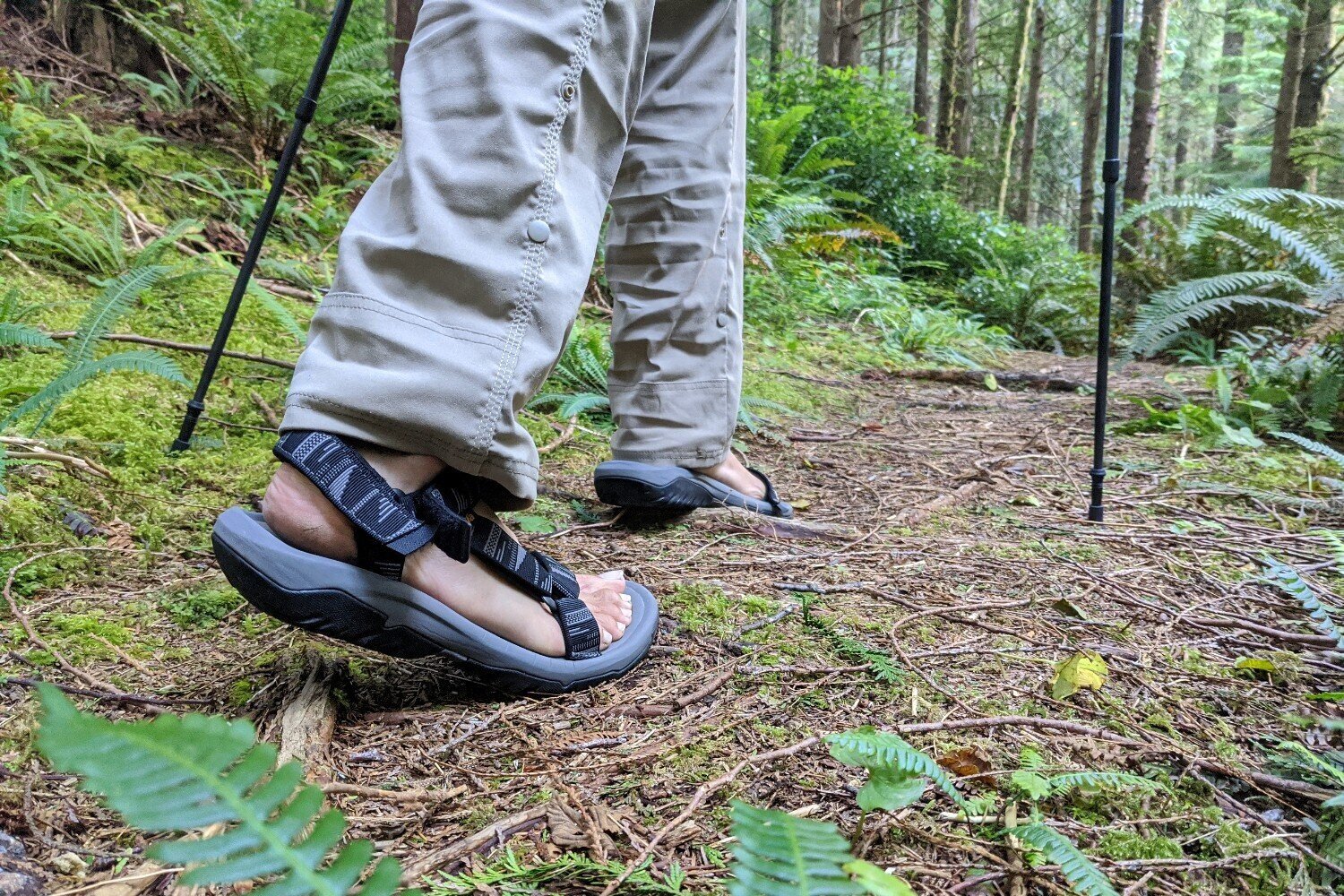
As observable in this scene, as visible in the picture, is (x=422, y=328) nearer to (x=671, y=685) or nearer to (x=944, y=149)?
(x=671, y=685)

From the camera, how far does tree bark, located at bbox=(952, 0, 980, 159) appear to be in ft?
41.7

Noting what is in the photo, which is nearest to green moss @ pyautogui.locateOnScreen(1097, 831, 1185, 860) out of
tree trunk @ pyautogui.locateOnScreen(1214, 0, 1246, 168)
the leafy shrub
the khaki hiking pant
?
the khaki hiking pant

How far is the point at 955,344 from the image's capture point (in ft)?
17.7

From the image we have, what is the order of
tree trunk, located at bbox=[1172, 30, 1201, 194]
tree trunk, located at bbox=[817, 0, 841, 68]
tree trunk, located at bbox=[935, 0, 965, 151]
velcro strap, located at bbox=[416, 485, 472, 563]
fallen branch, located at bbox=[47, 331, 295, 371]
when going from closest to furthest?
velcro strap, located at bbox=[416, 485, 472, 563], fallen branch, located at bbox=[47, 331, 295, 371], tree trunk, located at bbox=[817, 0, 841, 68], tree trunk, located at bbox=[935, 0, 965, 151], tree trunk, located at bbox=[1172, 30, 1201, 194]

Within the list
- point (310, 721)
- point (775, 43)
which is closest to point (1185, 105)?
point (775, 43)

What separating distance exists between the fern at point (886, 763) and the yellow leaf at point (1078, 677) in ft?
1.27

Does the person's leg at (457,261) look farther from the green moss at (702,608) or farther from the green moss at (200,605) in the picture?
the green moss at (702,608)

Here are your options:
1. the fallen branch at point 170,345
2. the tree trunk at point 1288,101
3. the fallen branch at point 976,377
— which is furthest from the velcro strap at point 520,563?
the tree trunk at point 1288,101

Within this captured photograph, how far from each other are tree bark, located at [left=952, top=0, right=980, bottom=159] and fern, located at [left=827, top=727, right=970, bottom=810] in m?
13.8

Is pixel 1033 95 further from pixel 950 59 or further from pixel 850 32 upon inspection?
pixel 850 32

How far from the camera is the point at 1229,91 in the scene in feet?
62.8

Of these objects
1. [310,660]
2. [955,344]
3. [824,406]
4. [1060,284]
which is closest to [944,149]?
[1060,284]

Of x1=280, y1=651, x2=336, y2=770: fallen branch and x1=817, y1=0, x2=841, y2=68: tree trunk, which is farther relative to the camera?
x1=817, y1=0, x2=841, y2=68: tree trunk

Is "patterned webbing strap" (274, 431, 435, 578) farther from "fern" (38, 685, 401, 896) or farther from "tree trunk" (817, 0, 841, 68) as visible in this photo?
"tree trunk" (817, 0, 841, 68)
